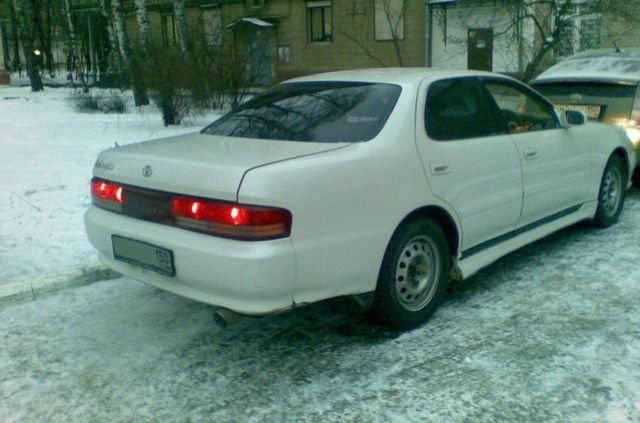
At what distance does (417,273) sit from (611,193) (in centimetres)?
296

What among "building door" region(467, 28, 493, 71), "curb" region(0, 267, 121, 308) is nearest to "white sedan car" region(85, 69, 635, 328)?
"curb" region(0, 267, 121, 308)

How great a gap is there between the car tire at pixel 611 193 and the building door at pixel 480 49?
20491 mm

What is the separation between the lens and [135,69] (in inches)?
533

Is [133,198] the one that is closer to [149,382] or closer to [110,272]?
[149,382]

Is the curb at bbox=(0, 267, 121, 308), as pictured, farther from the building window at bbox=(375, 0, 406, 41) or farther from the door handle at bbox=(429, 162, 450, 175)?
the building window at bbox=(375, 0, 406, 41)

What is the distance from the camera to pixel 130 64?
13.9 metres

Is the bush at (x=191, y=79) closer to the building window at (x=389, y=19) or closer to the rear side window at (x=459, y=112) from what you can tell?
the rear side window at (x=459, y=112)

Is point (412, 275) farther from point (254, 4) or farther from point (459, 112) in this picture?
point (254, 4)

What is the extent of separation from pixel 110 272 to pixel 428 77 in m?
2.64

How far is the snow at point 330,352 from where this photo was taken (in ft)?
10.3

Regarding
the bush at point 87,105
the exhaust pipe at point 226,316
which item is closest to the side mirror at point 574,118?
the exhaust pipe at point 226,316

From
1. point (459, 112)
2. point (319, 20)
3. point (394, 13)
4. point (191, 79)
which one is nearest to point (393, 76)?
point (459, 112)

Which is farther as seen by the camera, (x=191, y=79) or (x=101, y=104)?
(x=101, y=104)

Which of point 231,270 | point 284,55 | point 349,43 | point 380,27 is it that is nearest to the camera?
point 231,270
